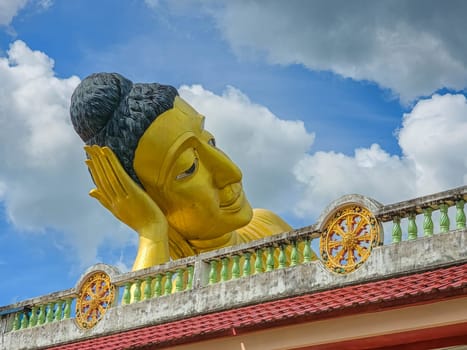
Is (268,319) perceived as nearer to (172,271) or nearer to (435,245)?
(435,245)

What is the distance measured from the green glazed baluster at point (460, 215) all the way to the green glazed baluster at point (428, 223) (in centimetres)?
31

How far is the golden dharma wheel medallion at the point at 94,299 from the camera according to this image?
1203cm

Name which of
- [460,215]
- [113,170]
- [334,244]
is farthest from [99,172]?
[460,215]

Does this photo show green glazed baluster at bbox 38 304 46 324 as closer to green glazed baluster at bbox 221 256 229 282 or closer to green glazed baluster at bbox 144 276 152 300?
green glazed baluster at bbox 144 276 152 300

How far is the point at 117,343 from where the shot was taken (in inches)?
415

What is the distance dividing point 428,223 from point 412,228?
0.20 meters

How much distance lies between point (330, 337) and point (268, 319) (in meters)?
0.70

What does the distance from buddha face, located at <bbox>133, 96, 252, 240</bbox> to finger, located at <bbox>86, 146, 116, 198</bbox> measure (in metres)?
0.50

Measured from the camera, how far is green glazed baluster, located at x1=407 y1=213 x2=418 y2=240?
9.25m

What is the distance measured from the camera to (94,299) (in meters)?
12.2

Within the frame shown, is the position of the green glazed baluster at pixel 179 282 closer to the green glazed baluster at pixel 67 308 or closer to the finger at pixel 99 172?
the green glazed baluster at pixel 67 308

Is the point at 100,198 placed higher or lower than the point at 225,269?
higher

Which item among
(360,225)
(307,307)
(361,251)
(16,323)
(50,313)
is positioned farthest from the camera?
(16,323)

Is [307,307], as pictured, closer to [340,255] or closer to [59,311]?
[340,255]
